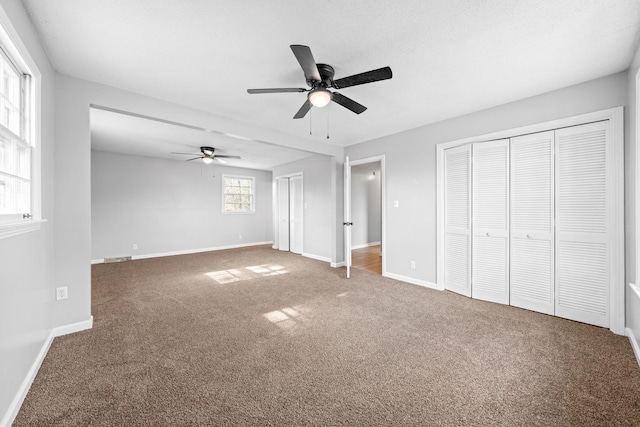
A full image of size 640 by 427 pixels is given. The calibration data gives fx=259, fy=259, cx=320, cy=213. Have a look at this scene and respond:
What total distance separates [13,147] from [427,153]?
14.1 feet

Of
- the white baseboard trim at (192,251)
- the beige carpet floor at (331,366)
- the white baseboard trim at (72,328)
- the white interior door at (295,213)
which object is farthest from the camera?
the white interior door at (295,213)

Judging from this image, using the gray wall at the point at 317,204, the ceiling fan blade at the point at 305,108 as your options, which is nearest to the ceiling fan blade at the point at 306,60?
the ceiling fan blade at the point at 305,108

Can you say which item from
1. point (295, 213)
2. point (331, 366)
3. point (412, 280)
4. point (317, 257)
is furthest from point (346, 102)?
point (295, 213)

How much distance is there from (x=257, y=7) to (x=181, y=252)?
6.54 meters

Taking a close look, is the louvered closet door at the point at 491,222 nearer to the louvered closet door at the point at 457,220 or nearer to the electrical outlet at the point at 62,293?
the louvered closet door at the point at 457,220

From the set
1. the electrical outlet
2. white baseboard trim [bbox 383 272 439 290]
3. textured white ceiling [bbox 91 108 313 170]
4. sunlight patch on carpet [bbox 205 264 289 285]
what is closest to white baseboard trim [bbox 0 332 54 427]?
the electrical outlet

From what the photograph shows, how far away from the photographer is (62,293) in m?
2.47

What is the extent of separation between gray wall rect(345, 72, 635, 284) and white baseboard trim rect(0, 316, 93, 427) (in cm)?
403

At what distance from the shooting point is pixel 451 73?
8.15ft

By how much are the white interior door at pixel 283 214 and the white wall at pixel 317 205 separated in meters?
0.92

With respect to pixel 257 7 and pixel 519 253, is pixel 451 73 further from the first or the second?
pixel 519 253

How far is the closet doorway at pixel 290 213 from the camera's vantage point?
7016mm

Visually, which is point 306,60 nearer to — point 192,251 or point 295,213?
point 295,213

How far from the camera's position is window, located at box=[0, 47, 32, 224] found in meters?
1.58
